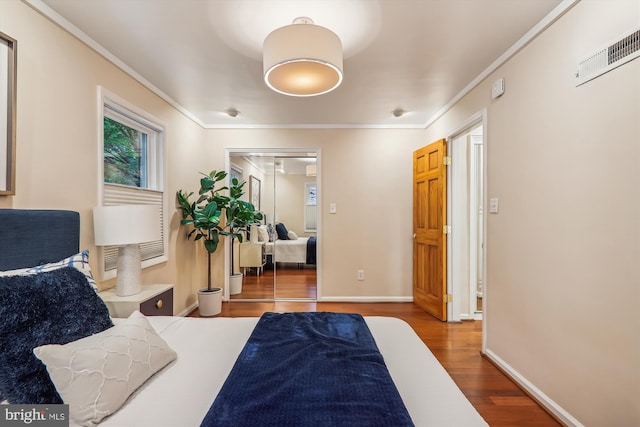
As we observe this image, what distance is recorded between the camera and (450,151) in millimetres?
3277

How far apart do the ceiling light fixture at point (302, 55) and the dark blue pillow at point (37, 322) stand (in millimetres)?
1498

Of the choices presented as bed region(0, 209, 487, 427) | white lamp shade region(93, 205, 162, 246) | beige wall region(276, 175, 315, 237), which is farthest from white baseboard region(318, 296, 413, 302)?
white lamp shade region(93, 205, 162, 246)

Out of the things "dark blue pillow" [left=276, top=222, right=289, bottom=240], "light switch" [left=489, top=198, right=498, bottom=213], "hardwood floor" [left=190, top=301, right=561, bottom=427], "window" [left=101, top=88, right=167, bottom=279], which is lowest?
"hardwood floor" [left=190, top=301, right=561, bottom=427]

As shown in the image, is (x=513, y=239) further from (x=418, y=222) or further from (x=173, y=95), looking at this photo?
(x=173, y=95)

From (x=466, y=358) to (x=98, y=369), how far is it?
8.58ft

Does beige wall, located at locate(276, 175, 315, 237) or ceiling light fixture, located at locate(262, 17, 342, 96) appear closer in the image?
ceiling light fixture, located at locate(262, 17, 342, 96)

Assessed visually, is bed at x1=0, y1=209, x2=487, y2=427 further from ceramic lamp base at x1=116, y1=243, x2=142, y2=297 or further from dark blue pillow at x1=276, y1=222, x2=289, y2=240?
dark blue pillow at x1=276, y1=222, x2=289, y2=240

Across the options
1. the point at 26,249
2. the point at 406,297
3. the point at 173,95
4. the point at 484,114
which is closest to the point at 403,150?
the point at 484,114

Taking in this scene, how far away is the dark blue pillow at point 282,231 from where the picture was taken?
4.15 m

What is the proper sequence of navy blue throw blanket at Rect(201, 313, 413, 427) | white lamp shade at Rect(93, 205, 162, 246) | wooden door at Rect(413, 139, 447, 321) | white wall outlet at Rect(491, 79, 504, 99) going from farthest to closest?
wooden door at Rect(413, 139, 447, 321) < white wall outlet at Rect(491, 79, 504, 99) < white lamp shade at Rect(93, 205, 162, 246) < navy blue throw blanket at Rect(201, 313, 413, 427)

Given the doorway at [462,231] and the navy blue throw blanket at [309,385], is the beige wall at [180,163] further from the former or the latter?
the navy blue throw blanket at [309,385]

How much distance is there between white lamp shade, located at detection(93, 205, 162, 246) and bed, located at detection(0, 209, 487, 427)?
0.50 feet

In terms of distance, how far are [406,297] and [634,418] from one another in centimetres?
271

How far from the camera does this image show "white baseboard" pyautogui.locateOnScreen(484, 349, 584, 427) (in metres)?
1.68
